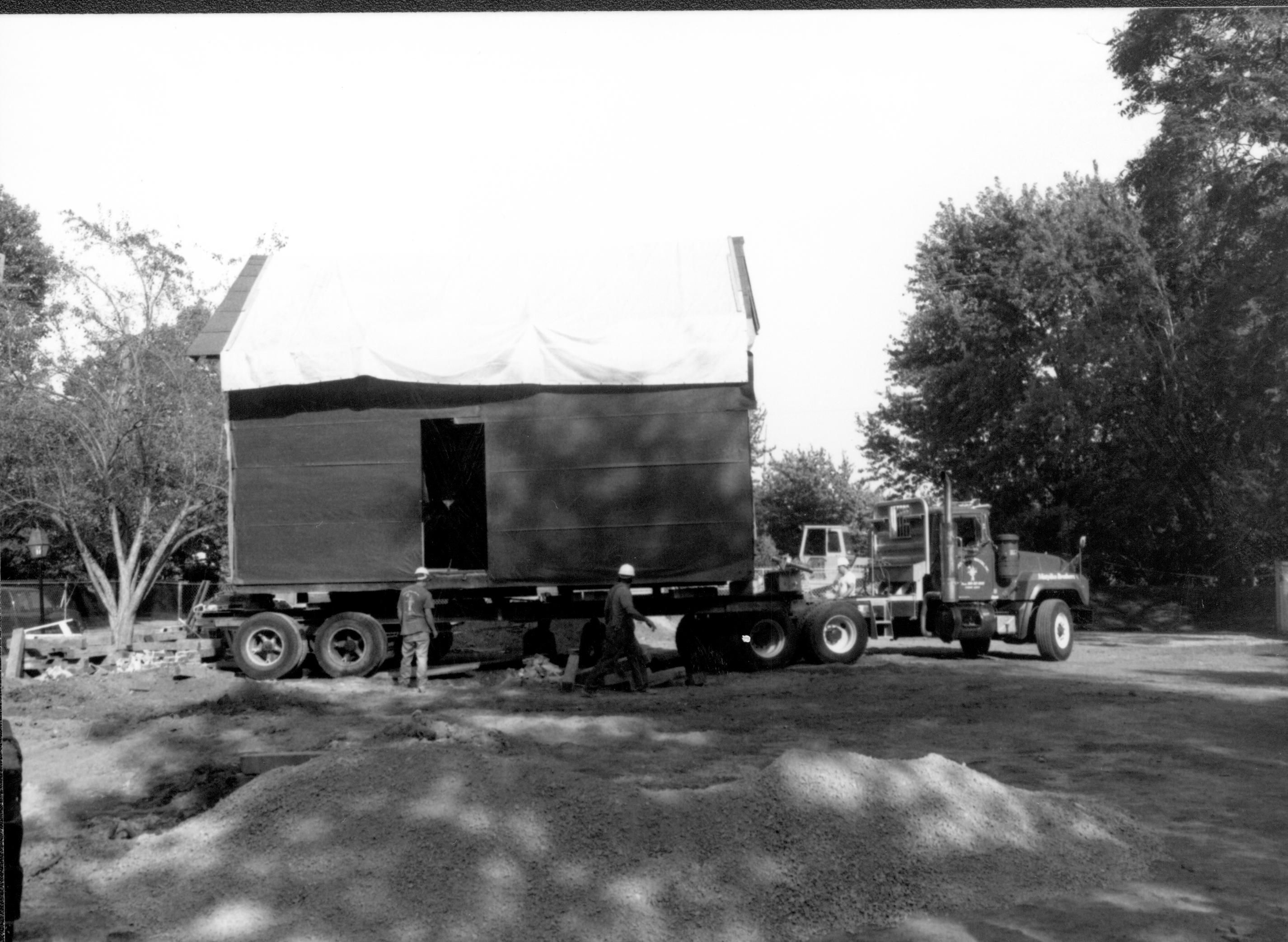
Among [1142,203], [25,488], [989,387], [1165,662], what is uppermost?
[1142,203]

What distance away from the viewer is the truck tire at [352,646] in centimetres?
1931

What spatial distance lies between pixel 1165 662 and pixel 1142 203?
12450 millimetres

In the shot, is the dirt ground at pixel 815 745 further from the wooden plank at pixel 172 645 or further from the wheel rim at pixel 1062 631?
the wooden plank at pixel 172 645

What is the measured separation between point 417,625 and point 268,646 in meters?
3.12

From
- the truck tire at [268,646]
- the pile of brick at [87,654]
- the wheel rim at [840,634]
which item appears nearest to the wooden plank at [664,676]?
the wheel rim at [840,634]

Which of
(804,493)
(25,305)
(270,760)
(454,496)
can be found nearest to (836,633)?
(454,496)

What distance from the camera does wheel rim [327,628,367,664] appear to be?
63.8 feet

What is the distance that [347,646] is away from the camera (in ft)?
64.1

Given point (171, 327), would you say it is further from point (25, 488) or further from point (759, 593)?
point (759, 593)

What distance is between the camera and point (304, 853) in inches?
301

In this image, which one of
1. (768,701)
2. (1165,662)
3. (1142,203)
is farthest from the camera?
(1142,203)

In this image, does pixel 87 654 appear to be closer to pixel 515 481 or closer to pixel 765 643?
pixel 515 481

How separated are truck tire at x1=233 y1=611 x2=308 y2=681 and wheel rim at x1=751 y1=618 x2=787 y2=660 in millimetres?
6949

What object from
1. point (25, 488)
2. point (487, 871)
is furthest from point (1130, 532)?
point (487, 871)
